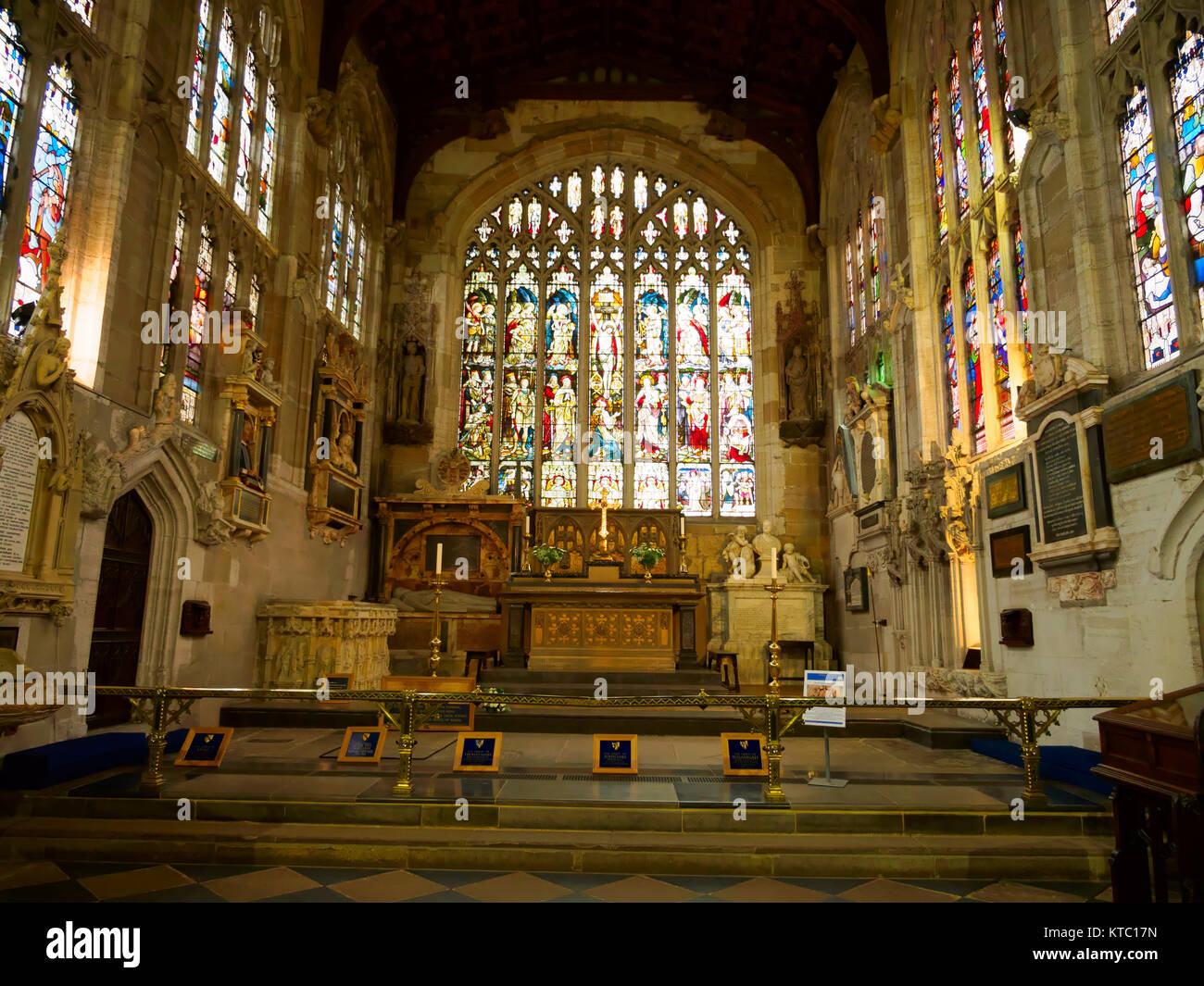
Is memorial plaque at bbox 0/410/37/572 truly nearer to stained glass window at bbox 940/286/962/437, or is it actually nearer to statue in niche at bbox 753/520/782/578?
stained glass window at bbox 940/286/962/437

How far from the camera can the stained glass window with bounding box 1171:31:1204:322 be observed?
22.1 feet

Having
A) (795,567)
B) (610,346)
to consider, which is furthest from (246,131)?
(795,567)

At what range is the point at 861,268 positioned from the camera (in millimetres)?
15406

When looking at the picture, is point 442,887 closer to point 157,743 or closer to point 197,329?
point 157,743

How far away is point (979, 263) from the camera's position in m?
10.6

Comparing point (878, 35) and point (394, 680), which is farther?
point (878, 35)

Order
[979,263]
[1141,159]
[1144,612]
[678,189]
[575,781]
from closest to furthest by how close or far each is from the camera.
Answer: [575,781] < [1144,612] < [1141,159] < [979,263] < [678,189]

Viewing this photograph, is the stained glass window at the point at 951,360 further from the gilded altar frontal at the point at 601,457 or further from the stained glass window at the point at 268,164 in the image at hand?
the stained glass window at the point at 268,164

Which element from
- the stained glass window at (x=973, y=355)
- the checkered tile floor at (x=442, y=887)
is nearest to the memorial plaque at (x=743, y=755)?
the checkered tile floor at (x=442, y=887)
